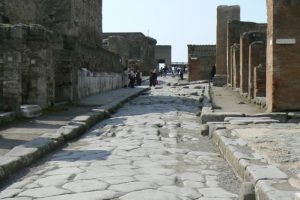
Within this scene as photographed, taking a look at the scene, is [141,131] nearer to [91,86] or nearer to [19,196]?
[19,196]

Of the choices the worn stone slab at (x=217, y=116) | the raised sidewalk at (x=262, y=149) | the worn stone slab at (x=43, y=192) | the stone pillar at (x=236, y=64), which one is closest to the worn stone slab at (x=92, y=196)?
the worn stone slab at (x=43, y=192)

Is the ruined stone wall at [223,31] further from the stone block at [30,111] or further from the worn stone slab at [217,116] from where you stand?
the stone block at [30,111]

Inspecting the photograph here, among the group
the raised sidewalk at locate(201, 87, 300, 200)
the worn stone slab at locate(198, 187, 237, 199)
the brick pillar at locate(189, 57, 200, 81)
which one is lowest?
the worn stone slab at locate(198, 187, 237, 199)

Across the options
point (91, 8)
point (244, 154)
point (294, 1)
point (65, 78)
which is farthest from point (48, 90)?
point (91, 8)

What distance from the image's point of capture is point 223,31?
32.7m

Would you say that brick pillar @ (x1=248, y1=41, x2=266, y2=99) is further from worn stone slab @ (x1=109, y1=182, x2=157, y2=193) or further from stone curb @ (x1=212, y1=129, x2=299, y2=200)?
worn stone slab @ (x1=109, y1=182, x2=157, y2=193)

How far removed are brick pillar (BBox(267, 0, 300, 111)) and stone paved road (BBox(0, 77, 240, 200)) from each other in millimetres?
2904

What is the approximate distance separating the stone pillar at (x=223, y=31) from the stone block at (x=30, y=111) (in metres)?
20.5

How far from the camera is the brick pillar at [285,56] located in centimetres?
1280

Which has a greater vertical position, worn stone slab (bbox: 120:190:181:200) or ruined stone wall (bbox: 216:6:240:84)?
ruined stone wall (bbox: 216:6:240:84)

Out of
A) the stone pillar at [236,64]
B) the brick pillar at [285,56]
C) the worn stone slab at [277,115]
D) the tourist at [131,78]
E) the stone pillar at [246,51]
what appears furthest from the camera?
the tourist at [131,78]

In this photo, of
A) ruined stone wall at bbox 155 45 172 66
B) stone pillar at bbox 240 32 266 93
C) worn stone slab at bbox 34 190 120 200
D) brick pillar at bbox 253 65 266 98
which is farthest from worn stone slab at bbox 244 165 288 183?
ruined stone wall at bbox 155 45 172 66

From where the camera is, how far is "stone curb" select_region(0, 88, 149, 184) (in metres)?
6.66

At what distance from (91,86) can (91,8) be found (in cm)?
700
